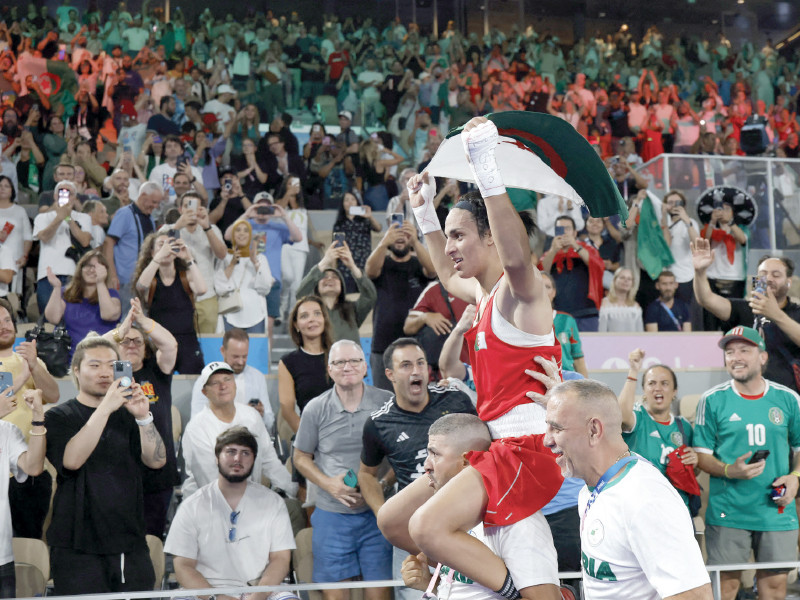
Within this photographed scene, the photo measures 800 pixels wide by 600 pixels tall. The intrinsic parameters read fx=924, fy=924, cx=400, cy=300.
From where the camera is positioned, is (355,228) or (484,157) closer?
(484,157)

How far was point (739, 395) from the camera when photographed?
614 cm

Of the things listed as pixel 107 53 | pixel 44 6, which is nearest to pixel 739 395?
pixel 107 53

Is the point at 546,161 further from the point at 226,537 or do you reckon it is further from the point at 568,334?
the point at 568,334

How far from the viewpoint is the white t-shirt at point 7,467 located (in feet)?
16.4

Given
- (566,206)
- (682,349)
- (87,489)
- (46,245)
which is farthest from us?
(566,206)

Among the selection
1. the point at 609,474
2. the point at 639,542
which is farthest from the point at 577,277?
the point at 639,542

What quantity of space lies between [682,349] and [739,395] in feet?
8.46

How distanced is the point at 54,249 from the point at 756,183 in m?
7.59

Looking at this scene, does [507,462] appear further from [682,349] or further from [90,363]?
[682,349]

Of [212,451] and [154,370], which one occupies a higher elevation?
[154,370]

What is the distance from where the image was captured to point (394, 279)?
742 centimetres

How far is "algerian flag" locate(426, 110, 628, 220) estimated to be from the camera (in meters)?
3.57

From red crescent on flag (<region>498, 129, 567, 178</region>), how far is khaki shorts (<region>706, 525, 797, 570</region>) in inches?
131

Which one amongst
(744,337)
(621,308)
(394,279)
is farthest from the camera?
(621,308)
